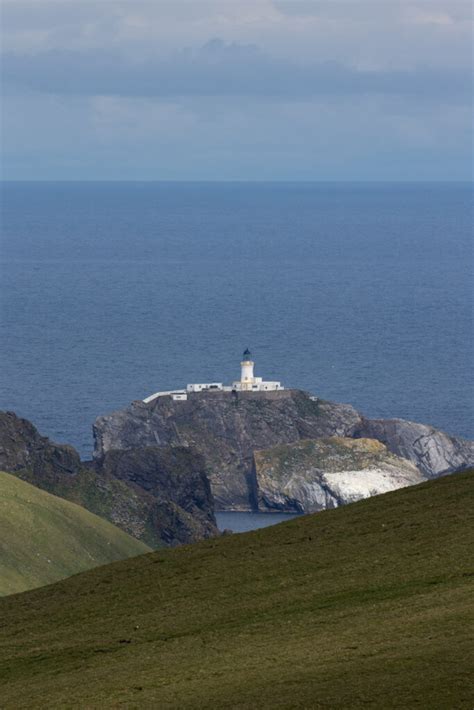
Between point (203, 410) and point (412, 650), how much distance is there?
381ft

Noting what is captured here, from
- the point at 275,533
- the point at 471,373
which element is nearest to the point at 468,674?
the point at 275,533

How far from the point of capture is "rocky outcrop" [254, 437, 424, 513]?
13088 cm

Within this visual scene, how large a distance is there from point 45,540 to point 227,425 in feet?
248

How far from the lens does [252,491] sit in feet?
447

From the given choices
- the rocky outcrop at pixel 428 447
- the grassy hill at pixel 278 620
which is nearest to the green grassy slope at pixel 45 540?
the grassy hill at pixel 278 620

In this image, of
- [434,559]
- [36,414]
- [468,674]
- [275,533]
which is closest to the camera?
[468,674]

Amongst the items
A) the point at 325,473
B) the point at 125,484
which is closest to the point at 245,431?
the point at 325,473

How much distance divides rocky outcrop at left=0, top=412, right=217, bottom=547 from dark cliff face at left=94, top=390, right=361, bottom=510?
56.8 feet

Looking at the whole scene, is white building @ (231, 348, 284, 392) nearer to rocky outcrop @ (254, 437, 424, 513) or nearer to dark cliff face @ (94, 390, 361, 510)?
dark cliff face @ (94, 390, 361, 510)

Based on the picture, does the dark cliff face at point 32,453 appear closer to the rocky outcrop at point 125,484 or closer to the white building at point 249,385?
the rocky outcrop at point 125,484

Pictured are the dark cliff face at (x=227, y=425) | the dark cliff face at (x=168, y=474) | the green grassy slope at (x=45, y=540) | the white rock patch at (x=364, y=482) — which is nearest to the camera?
the green grassy slope at (x=45, y=540)

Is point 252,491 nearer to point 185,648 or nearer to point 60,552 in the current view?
point 60,552

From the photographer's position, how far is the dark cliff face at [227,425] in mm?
141375

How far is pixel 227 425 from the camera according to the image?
482 feet
